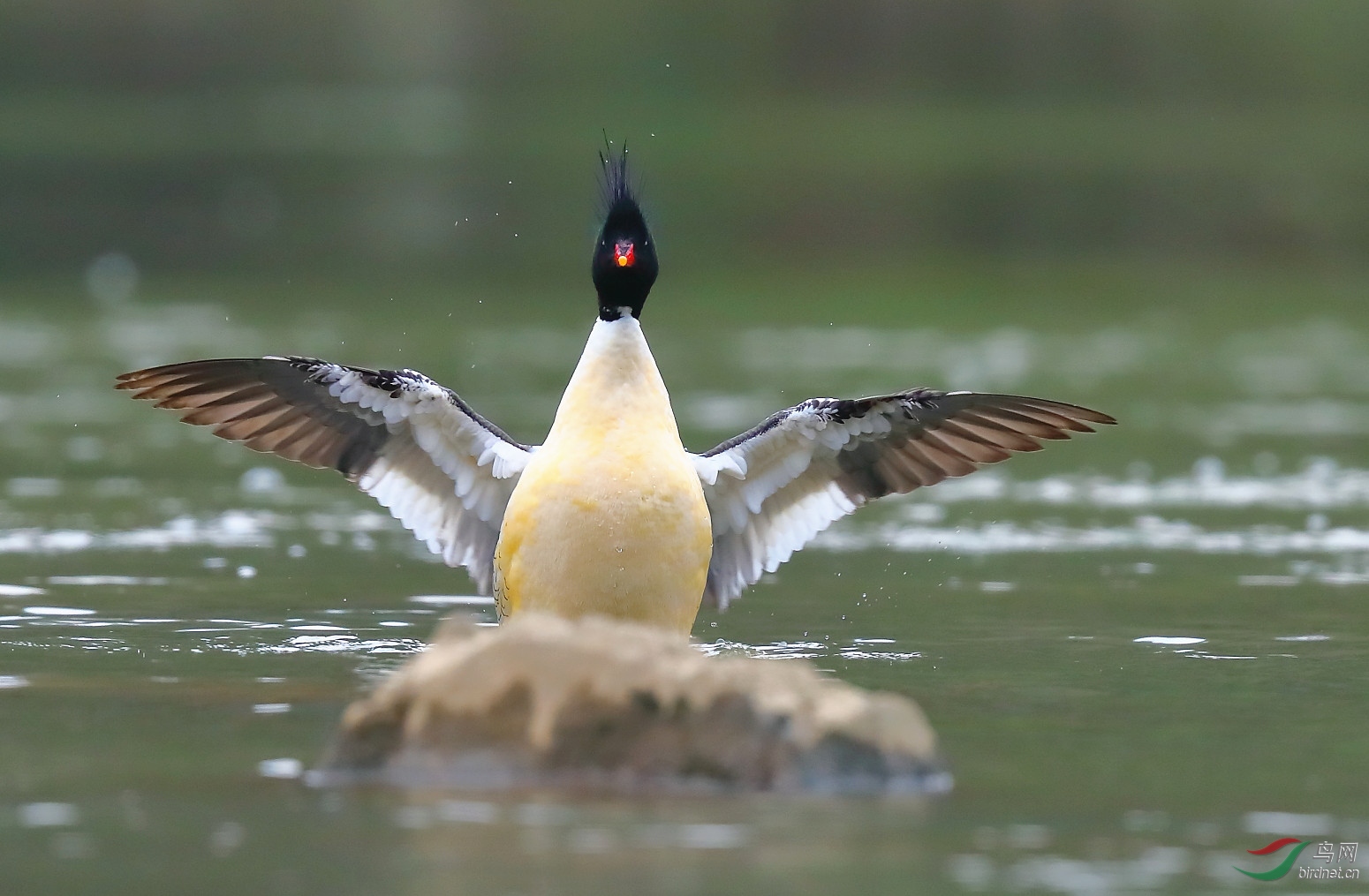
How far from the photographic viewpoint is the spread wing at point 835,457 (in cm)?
979

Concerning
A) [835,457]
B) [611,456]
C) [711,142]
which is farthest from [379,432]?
[711,142]

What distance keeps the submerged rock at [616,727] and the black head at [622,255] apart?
8.33 ft

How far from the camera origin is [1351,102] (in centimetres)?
5003

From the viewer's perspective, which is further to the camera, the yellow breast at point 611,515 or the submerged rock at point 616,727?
the yellow breast at point 611,515

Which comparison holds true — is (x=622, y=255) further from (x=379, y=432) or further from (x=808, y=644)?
(x=808, y=644)

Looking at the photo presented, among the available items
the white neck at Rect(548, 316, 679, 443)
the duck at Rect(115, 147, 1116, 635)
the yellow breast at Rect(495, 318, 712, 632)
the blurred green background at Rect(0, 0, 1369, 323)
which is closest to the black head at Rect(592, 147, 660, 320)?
the duck at Rect(115, 147, 1116, 635)

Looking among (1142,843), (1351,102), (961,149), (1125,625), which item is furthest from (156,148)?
(1142,843)

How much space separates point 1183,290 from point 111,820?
77.8 ft

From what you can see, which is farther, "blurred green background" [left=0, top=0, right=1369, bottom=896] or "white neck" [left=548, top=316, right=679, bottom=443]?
"white neck" [left=548, top=316, right=679, bottom=443]

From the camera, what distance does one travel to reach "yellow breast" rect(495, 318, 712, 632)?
8.87 meters

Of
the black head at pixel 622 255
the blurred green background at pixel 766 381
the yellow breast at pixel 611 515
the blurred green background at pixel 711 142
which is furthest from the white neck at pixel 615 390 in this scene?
the blurred green background at pixel 711 142

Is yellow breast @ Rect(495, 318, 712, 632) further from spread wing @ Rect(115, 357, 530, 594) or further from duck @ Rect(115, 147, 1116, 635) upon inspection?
spread wing @ Rect(115, 357, 530, 594)

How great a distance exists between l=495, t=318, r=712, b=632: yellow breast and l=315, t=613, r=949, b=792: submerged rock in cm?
168

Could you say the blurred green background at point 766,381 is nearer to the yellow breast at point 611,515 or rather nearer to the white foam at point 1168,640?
the white foam at point 1168,640
